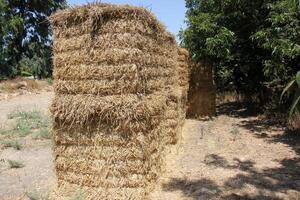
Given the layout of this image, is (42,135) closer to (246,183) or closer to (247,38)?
(246,183)

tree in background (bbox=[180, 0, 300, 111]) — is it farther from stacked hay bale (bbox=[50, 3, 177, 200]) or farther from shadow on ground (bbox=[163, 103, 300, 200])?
stacked hay bale (bbox=[50, 3, 177, 200])

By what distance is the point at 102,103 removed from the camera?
509 cm

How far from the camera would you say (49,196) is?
5.30 m

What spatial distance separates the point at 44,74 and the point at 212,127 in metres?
25.0

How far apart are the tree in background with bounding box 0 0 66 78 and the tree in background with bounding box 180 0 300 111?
18400 mm

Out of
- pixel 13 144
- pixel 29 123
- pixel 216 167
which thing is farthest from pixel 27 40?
pixel 216 167

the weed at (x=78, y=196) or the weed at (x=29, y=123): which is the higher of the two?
the weed at (x=29, y=123)

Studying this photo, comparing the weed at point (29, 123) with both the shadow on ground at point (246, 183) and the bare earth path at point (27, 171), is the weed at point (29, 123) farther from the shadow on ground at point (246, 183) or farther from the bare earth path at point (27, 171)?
the shadow on ground at point (246, 183)

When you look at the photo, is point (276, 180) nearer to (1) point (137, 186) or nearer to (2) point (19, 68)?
(1) point (137, 186)

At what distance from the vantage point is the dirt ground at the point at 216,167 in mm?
5516

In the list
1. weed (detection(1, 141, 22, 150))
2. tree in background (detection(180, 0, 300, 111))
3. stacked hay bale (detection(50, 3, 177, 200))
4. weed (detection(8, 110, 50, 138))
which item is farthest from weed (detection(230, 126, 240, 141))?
weed (detection(1, 141, 22, 150))

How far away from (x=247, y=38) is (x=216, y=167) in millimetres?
7414

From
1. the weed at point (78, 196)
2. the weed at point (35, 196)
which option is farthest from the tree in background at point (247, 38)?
the weed at point (35, 196)

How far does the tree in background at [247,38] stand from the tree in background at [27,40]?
18400 millimetres
